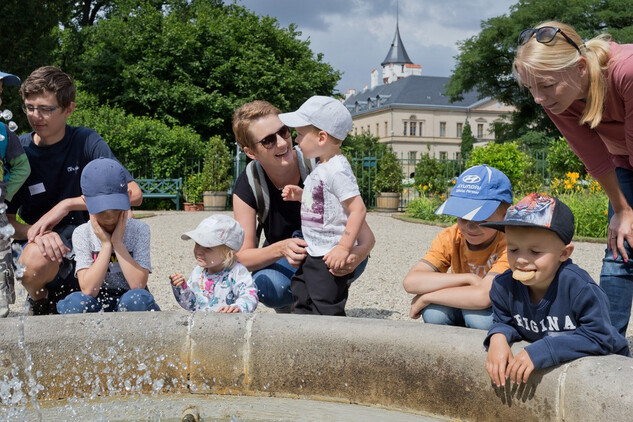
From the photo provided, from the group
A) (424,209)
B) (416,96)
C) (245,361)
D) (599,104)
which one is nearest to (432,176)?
(424,209)

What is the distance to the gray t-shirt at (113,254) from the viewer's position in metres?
3.54

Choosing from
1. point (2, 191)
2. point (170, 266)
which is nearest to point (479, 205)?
point (2, 191)

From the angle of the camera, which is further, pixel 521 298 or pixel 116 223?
pixel 116 223

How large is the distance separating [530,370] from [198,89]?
24.6m

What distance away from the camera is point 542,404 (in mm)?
2164

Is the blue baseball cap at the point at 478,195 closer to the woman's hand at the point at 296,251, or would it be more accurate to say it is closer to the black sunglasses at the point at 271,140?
the woman's hand at the point at 296,251

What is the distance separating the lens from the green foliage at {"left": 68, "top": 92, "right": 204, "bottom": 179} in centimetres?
1981

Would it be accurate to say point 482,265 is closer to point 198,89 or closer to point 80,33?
point 198,89

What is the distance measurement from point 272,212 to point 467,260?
3.95ft

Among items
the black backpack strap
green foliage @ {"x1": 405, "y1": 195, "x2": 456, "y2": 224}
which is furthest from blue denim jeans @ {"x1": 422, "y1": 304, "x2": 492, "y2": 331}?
green foliage @ {"x1": 405, "y1": 195, "x2": 456, "y2": 224}

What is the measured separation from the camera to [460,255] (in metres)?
3.31

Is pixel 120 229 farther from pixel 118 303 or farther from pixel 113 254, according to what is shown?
pixel 118 303

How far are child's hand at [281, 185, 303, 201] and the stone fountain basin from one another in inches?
38.1

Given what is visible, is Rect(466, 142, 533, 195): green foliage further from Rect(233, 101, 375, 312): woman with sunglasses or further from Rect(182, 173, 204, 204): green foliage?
Rect(233, 101, 375, 312): woman with sunglasses
